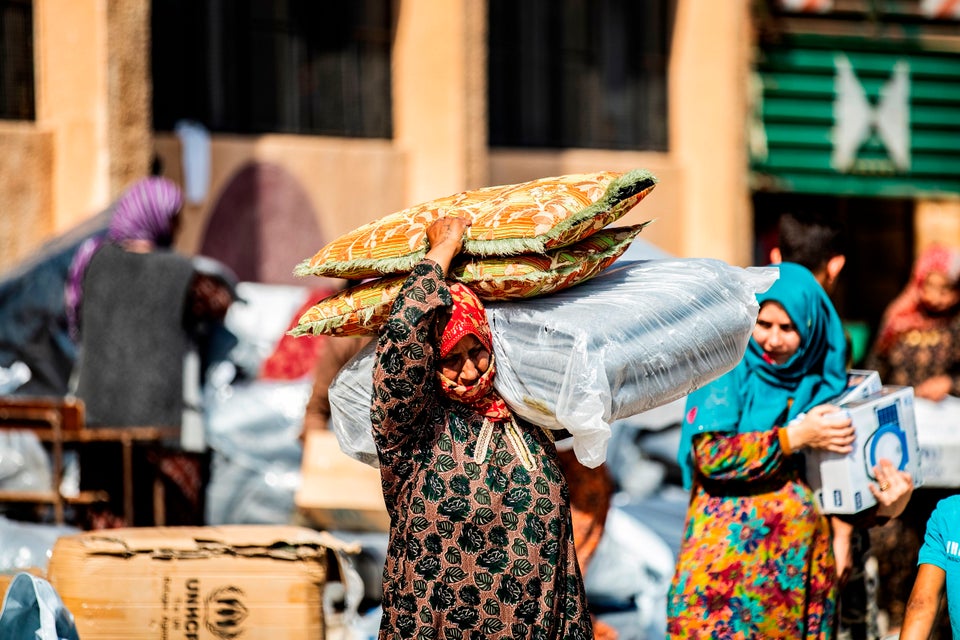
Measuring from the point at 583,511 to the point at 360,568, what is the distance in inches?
46.4

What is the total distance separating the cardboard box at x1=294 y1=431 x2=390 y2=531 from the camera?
581 cm

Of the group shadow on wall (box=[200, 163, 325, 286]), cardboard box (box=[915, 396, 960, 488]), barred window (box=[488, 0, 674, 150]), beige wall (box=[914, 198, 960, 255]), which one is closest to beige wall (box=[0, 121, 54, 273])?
shadow on wall (box=[200, 163, 325, 286])

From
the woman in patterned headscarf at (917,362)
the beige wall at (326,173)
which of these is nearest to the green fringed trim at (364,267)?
the woman in patterned headscarf at (917,362)

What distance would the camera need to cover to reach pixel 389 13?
9922mm

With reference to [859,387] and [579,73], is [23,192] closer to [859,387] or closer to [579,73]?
[579,73]

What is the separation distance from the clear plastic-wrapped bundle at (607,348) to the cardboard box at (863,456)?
56 centimetres

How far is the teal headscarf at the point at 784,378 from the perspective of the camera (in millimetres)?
4082

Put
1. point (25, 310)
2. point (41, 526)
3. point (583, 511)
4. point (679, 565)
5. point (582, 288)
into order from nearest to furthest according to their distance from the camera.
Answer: point (582, 288) < point (679, 565) < point (583, 511) < point (41, 526) < point (25, 310)

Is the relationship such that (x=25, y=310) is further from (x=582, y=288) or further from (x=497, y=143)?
(x=497, y=143)

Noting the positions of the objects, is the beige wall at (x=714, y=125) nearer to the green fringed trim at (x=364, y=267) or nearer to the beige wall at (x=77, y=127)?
the beige wall at (x=77, y=127)

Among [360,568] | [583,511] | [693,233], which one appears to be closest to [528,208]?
[583,511]

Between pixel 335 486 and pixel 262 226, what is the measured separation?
3.80 meters

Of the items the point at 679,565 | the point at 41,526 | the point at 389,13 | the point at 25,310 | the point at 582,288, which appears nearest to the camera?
the point at 582,288

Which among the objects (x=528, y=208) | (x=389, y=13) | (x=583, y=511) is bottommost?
(x=583, y=511)
